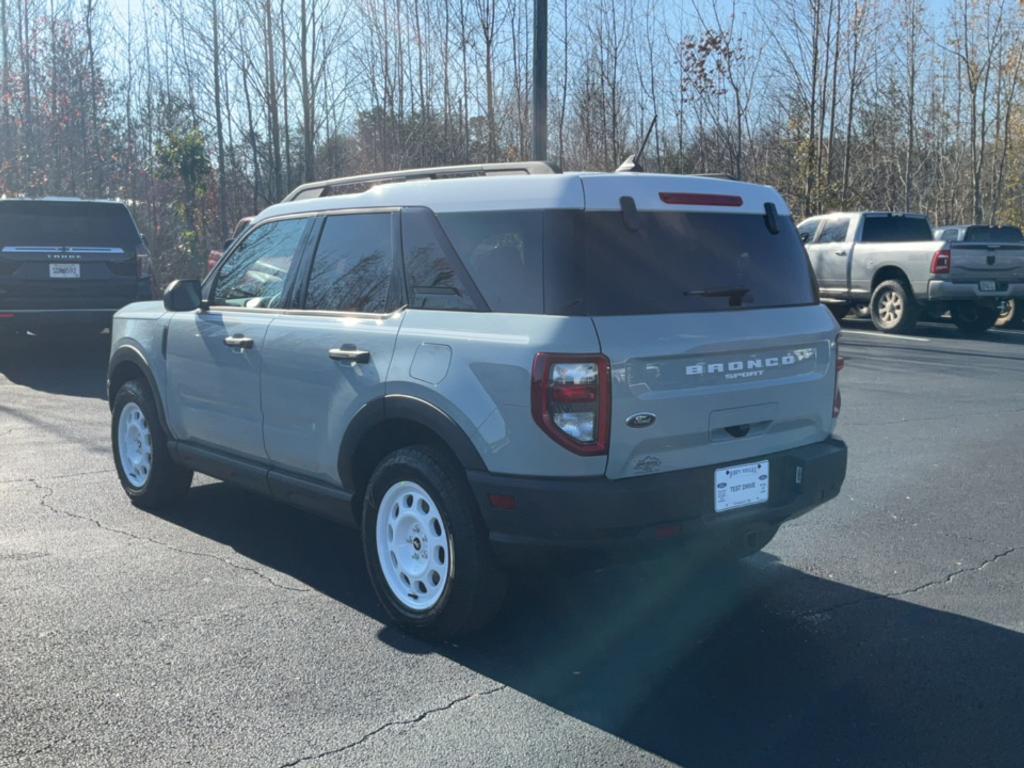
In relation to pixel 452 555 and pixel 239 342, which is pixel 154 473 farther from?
pixel 452 555

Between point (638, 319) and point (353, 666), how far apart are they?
168 centimetres

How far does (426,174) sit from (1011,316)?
16551 millimetres

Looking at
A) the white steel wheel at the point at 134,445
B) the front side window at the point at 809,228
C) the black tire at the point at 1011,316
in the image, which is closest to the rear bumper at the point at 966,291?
the black tire at the point at 1011,316

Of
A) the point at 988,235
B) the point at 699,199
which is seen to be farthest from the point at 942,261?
the point at 699,199

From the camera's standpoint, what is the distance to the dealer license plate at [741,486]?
4082mm

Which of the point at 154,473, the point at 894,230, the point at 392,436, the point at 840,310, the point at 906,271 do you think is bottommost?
the point at 154,473

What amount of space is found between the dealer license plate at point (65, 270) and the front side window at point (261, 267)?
23.0 ft

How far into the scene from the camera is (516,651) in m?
4.23

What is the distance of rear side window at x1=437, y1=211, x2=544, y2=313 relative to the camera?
3.98m

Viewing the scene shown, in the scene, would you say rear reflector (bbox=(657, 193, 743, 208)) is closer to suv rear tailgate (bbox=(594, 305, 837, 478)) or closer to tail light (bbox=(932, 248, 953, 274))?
suv rear tailgate (bbox=(594, 305, 837, 478))

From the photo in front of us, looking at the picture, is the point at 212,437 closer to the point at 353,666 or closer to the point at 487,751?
the point at 353,666

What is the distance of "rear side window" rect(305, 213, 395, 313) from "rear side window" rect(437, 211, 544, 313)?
0.43 meters

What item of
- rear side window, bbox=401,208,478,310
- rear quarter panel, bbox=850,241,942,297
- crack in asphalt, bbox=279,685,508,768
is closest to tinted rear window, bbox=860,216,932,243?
rear quarter panel, bbox=850,241,942,297

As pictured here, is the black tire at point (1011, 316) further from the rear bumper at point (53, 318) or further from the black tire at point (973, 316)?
the rear bumper at point (53, 318)
